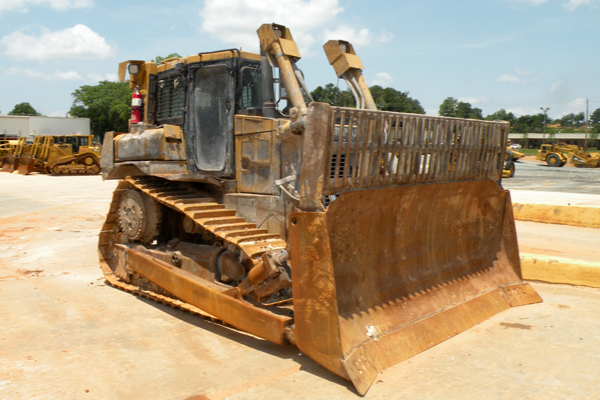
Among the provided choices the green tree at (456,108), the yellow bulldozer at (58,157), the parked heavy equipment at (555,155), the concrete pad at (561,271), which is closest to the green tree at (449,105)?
the green tree at (456,108)

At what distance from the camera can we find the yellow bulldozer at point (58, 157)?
2938 cm

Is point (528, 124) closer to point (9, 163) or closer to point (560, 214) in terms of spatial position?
point (9, 163)

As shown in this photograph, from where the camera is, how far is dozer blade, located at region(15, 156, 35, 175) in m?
29.7

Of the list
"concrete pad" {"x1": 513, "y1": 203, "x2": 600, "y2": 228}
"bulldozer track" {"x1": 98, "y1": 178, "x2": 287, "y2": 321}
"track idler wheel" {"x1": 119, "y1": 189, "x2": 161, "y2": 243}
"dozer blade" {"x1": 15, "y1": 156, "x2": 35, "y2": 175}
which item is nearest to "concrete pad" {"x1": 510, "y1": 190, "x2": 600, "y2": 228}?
"concrete pad" {"x1": 513, "y1": 203, "x2": 600, "y2": 228}

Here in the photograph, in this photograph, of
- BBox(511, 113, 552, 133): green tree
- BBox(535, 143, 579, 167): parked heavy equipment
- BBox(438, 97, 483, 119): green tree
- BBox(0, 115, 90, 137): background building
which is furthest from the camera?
BBox(511, 113, 552, 133): green tree

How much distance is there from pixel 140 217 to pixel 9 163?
3009 cm

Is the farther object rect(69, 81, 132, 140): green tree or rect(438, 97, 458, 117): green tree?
rect(438, 97, 458, 117): green tree

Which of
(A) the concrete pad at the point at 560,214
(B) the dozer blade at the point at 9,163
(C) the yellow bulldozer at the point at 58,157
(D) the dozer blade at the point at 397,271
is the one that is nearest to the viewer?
(D) the dozer blade at the point at 397,271

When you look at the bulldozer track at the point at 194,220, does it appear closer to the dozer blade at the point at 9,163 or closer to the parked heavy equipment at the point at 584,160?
the dozer blade at the point at 9,163

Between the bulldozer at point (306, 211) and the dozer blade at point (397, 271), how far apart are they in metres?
0.01

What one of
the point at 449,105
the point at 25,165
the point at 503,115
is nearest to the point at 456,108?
the point at 449,105

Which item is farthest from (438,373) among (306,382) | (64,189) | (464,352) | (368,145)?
(64,189)

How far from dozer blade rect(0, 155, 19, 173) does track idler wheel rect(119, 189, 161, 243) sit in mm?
28362

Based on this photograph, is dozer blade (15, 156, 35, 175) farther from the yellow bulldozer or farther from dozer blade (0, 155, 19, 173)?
dozer blade (0, 155, 19, 173)
